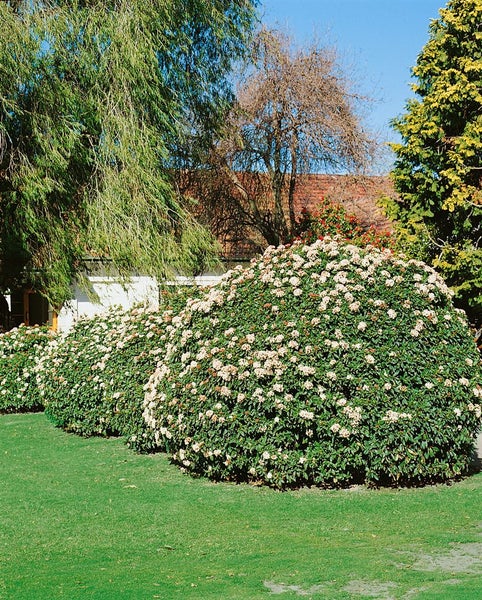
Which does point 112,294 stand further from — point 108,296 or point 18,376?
point 18,376

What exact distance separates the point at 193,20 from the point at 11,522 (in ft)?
47.8

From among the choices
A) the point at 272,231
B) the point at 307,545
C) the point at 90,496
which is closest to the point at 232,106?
the point at 272,231

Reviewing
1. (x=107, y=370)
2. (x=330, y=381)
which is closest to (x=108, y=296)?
(x=107, y=370)

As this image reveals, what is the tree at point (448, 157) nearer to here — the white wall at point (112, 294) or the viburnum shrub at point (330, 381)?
the white wall at point (112, 294)

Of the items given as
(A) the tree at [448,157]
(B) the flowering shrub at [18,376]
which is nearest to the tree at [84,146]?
(B) the flowering shrub at [18,376]

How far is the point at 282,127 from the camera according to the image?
21297 millimetres

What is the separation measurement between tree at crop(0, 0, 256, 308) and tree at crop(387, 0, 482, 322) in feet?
14.9

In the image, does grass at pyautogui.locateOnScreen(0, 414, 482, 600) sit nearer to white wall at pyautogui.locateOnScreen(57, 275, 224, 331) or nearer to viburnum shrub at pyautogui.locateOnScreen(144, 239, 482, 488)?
viburnum shrub at pyautogui.locateOnScreen(144, 239, 482, 488)

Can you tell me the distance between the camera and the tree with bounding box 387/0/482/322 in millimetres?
16203

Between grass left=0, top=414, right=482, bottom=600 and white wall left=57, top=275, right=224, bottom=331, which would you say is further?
white wall left=57, top=275, right=224, bottom=331

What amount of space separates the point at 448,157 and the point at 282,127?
5.88m

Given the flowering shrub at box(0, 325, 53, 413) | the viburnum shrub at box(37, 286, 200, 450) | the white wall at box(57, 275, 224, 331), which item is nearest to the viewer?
the viburnum shrub at box(37, 286, 200, 450)

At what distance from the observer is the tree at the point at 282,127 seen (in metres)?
20.9

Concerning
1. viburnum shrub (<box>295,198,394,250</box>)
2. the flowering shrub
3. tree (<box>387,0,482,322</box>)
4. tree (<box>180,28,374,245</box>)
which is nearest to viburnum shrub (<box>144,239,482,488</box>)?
the flowering shrub
